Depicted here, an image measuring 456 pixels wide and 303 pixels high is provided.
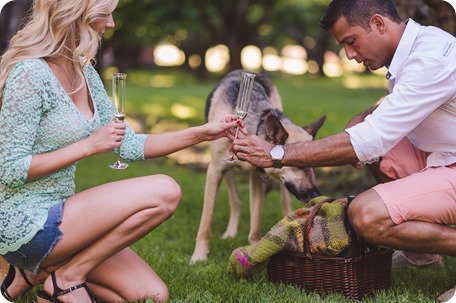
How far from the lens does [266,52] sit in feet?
167

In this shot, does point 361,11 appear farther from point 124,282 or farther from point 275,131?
point 124,282

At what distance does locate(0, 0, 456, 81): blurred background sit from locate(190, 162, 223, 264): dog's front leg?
6.80 ft

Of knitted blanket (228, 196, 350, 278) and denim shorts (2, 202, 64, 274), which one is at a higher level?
denim shorts (2, 202, 64, 274)

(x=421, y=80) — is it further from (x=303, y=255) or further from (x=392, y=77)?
(x=303, y=255)

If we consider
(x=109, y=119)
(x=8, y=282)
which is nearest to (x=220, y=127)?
(x=109, y=119)

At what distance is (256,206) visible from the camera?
19.4ft

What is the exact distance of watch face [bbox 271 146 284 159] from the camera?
4.57m

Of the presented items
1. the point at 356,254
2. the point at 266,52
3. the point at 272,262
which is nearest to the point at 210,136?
the point at 272,262

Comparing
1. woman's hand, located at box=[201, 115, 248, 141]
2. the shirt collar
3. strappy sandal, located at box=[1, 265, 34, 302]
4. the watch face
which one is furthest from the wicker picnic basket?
strappy sandal, located at box=[1, 265, 34, 302]

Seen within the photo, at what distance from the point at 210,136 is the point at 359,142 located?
0.99 metres

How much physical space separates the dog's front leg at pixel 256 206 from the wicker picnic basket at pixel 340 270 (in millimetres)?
1240

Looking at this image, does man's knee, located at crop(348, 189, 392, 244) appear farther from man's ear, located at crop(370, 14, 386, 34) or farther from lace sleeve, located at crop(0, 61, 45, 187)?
lace sleeve, located at crop(0, 61, 45, 187)

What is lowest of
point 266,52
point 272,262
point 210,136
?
point 266,52

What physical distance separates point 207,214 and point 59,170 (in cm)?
202
